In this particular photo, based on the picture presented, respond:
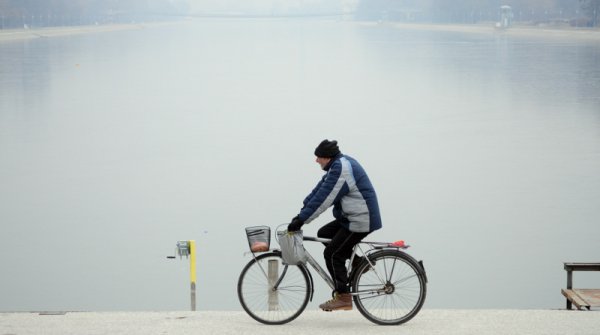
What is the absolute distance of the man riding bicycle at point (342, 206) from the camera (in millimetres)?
7461

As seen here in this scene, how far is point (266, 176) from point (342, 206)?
597 inches

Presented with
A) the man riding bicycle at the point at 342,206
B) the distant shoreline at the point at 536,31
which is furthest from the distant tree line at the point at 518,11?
the man riding bicycle at the point at 342,206

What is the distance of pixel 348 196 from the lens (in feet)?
24.8

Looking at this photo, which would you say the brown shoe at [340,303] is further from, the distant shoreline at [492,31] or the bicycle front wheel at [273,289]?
the distant shoreline at [492,31]

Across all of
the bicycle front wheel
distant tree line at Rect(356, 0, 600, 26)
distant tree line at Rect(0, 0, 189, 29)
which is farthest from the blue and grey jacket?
distant tree line at Rect(0, 0, 189, 29)

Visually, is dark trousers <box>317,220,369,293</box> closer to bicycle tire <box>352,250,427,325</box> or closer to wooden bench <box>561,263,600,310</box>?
bicycle tire <box>352,250,427,325</box>

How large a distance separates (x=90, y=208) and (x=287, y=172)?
18.1 feet

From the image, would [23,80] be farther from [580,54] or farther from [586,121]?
[580,54]

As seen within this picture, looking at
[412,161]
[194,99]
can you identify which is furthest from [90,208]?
[194,99]

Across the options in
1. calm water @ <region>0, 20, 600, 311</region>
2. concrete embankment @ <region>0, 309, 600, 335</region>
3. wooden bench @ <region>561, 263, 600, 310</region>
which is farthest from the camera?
calm water @ <region>0, 20, 600, 311</region>

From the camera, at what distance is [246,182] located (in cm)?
2227

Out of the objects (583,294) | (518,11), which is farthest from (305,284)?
(518,11)

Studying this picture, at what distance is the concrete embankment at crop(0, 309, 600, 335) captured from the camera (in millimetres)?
7336

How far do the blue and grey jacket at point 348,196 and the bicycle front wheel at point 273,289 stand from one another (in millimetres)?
426
